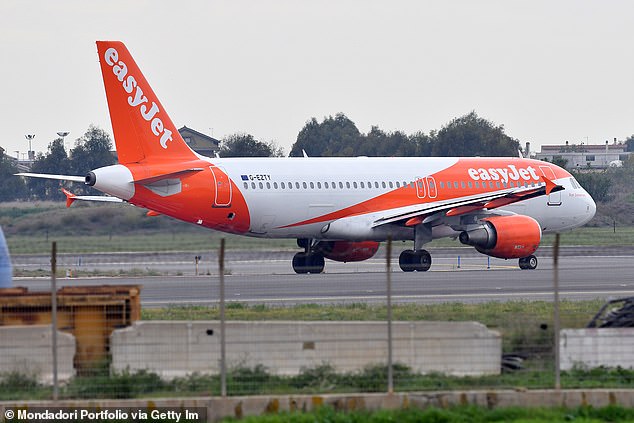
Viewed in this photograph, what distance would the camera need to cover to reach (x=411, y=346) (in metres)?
14.5

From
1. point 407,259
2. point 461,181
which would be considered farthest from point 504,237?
point 461,181

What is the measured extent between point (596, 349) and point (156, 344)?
18.4ft

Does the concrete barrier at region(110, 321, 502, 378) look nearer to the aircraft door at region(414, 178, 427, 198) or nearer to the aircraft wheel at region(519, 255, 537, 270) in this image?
the aircraft wheel at region(519, 255, 537, 270)

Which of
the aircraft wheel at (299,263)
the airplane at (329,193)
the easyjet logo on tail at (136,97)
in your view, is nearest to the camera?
the airplane at (329,193)

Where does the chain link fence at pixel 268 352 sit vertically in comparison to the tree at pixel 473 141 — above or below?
below

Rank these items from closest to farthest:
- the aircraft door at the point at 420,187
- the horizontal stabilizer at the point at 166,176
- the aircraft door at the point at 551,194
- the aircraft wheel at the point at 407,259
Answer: the horizontal stabilizer at the point at 166,176
the aircraft wheel at the point at 407,259
the aircraft door at the point at 420,187
the aircraft door at the point at 551,194

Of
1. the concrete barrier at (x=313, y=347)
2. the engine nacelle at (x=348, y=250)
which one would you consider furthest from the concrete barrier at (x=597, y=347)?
the engine nacelle at (x=348, y=250)

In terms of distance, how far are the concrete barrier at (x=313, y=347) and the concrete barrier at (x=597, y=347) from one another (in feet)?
3.14

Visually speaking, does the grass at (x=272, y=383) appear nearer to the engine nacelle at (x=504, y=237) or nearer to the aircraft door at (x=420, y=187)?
the engine nacelle at (x=504, y=237)

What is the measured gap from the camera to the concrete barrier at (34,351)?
1420 centimetres

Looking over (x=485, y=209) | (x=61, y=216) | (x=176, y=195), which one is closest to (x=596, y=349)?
(x=61, y=216)

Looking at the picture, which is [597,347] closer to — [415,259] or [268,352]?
[268,352]

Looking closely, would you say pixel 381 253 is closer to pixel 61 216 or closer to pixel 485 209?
pixel 485 209

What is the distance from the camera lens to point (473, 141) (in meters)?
75.3
